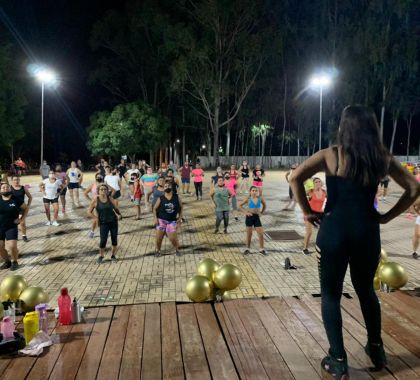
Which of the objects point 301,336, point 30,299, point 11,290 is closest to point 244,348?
point 301,336

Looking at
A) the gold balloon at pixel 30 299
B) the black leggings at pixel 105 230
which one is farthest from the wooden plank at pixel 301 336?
the black leggings at pixel 105 230

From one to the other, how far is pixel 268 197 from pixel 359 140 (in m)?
18.2

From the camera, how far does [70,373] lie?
3.43 meters

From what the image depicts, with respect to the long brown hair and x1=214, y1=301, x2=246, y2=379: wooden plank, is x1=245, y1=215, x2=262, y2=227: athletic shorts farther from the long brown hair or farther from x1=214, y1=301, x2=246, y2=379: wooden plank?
the long brown hair

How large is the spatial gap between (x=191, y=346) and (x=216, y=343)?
0.23 meters

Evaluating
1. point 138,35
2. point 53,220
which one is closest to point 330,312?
point 53,220

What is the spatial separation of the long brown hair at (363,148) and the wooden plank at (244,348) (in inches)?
65.8

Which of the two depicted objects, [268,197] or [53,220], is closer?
[53,220]

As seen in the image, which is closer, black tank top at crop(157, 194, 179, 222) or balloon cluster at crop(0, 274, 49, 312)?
balloon cluster at crop(0, 274, 49, 312)

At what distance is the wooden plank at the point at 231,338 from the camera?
137 inches

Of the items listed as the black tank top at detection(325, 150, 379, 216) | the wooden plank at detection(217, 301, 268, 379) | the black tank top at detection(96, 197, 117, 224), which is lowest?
the wooden plank at detection(217, 301, 268, 379)

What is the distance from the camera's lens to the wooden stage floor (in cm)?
342

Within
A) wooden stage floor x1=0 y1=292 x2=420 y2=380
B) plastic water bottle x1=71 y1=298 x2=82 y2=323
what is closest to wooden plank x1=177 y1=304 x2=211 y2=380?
wooden stage floor x1=0 y1=292 x2=420 y2=380

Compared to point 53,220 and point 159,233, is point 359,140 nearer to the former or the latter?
point 159,233
